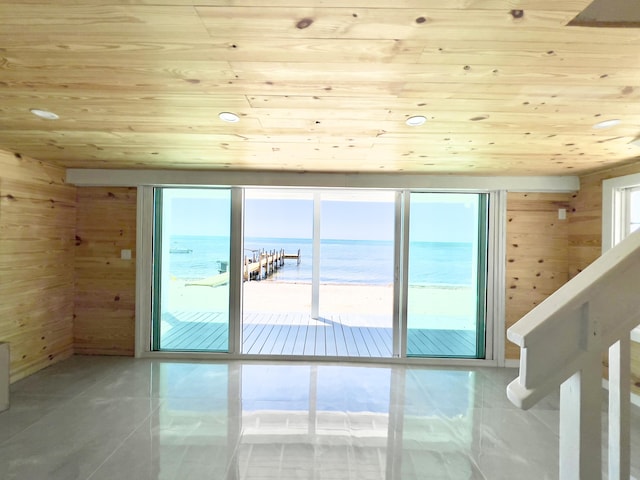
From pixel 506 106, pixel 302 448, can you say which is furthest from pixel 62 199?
pixel 506 106

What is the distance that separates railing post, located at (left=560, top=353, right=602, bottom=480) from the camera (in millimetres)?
635

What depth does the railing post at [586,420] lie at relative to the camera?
2.08 ft

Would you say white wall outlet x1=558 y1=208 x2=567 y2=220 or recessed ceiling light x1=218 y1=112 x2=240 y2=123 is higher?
recessed ceiling light x1=218 y1=112 x2=240 y2=123

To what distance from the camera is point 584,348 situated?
0.63 metres

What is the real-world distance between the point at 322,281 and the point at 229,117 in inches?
309

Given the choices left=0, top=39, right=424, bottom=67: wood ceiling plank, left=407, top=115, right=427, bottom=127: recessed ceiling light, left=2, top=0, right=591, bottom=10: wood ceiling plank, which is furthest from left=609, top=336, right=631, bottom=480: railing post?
left=407, top=115, right=427, bottom=127: recessed ceiling light

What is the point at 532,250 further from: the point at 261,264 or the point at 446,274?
the point at 261,264

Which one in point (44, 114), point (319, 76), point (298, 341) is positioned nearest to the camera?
point (319, 76)

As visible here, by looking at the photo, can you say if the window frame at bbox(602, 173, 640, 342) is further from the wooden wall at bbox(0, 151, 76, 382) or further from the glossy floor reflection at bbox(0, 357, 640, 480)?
the wooden wall at bbox(0, 151, 76, 382)

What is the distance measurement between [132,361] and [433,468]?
314 cm

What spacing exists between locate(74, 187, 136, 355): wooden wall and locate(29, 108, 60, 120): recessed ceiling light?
1755 millimetres

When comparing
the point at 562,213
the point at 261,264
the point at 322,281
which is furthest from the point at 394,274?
the point at 322,281

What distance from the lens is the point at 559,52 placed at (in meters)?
1.37

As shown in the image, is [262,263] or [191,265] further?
[262,263]
